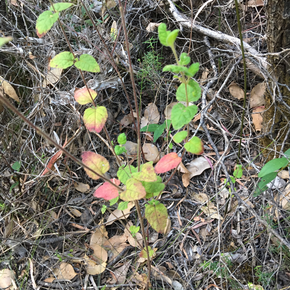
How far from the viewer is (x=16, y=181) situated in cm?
168

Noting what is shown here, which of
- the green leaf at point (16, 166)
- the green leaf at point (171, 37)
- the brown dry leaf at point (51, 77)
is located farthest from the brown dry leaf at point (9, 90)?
the green leaf at point (171, 37)

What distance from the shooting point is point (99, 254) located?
1.50m

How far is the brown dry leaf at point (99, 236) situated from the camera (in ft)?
5.05

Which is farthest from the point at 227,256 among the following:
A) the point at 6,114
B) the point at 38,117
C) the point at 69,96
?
the point at 6,114

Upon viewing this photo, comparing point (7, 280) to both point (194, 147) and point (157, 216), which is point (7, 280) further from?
point (194, 147)

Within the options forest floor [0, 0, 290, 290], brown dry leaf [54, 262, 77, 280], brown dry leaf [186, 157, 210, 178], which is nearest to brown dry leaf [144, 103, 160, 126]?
forest floor [0, 0, 290, 290]

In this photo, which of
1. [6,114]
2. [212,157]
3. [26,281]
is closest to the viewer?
[26,281]

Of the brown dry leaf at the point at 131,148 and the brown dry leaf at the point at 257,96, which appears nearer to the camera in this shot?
Answer: the brown dry leaf at the point at 257,96

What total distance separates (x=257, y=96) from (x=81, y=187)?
126 cm

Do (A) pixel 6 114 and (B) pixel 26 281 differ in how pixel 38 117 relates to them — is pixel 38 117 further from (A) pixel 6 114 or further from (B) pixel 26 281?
(B) pixel 26 281

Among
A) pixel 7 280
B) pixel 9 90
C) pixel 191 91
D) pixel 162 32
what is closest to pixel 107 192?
pixel 191 91

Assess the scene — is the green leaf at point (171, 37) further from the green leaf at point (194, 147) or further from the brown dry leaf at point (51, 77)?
the brown dry leaf at point (51, 77)

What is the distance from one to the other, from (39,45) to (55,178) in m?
0.89

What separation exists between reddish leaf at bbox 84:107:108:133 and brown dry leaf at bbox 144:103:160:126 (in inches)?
32.0
